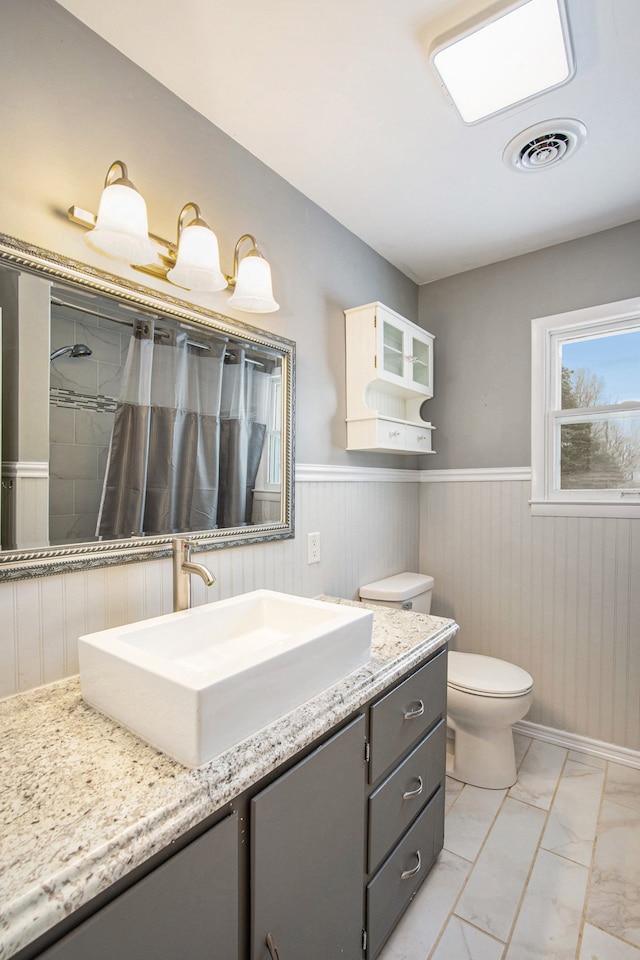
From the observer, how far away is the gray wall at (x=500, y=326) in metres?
→ 2.14

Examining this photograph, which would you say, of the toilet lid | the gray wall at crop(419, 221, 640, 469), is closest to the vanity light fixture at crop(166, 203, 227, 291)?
the gray wall at crop(419, 221, 640, 469)

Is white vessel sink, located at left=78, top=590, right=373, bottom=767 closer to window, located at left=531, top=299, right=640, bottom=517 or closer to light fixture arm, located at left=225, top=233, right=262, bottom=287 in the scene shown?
light fixture arm, located at left=225, top=233, right=262, bottom=287

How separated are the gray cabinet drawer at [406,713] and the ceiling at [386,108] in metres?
1.68

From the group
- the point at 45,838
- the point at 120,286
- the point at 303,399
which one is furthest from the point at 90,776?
the point at 303,399

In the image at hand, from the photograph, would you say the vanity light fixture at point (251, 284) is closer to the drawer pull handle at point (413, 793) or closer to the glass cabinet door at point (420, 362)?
the glass cabinet door at point (420, 362)

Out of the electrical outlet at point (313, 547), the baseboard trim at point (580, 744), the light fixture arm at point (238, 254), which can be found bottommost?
the baseboard trim at point (580, 744)

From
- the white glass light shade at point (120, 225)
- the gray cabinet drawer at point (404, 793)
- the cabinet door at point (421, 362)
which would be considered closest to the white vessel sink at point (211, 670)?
the gray cabinet drawer at point (404, 793)

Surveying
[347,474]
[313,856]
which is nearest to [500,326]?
[347,474]

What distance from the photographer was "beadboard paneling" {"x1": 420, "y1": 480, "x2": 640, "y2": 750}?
2080 mm

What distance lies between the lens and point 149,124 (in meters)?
1.30

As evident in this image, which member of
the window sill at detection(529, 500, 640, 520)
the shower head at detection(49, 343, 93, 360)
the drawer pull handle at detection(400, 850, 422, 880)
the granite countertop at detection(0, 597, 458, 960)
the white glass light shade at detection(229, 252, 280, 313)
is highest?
the white glass light shade at detection(229, 252, 280, 313)

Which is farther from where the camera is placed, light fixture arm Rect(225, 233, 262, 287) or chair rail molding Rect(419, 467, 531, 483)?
chair rail molding Rect(419, 467, 531, 483)

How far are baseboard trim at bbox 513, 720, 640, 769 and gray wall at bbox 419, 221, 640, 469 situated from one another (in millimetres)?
1291

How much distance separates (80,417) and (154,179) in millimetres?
724
